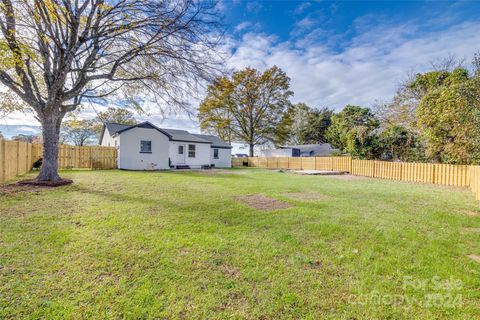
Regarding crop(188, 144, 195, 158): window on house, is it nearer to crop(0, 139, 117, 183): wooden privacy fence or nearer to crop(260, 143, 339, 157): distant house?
crop(0, 139, 117, 183): wooden privacy fence

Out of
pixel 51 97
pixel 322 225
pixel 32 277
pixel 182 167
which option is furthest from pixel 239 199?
pixel 182 167

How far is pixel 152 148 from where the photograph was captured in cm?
1720

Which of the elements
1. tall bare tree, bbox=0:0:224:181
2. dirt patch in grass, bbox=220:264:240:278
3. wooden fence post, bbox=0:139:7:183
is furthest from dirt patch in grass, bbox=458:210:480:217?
wooden fence post, bbox=0:139:7:183

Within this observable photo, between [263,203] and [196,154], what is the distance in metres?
15.6

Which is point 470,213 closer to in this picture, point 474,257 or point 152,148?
point 474,257

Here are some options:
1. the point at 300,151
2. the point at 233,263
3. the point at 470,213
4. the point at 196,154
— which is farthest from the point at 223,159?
the point at 233,263

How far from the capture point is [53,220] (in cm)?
429

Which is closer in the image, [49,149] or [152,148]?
[49,149]

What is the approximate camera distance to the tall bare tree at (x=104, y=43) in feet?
21.7

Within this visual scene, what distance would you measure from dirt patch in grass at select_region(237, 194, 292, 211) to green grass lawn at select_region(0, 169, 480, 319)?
1.88ft

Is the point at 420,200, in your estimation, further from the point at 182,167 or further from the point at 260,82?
the point at 260,82

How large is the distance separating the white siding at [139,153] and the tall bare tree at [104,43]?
712 centimetres

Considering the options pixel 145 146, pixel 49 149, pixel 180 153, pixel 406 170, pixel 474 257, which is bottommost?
pixel 474 257

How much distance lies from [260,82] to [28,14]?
909 inches
